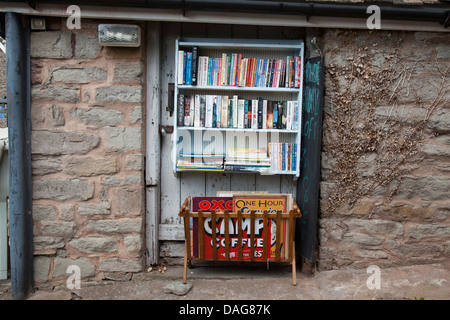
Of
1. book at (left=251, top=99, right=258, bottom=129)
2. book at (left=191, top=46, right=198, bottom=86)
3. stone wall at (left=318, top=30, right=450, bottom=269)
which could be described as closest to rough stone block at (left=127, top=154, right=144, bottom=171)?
book at (left=191, top=46, right=198, bottom=86)

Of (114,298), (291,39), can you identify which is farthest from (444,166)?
(114,298)

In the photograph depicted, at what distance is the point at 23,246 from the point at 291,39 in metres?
2.89

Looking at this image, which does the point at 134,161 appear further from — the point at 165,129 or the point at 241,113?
the point at 241,113

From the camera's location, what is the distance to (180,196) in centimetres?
321

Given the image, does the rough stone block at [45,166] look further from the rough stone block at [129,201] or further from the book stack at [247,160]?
the book stack at [247,160]

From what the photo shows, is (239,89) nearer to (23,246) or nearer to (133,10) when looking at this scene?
(133,10)

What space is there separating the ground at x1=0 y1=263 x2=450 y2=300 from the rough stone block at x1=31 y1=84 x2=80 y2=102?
1556mm

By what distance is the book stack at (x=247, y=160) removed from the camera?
292cm

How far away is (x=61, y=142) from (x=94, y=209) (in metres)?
0.61

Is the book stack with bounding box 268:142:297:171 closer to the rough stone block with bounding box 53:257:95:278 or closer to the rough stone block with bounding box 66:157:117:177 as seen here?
the rough stone block with bounding box 66:157:117:177

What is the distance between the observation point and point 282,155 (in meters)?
2.95

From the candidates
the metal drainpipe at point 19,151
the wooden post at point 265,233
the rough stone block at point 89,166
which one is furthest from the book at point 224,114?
the metal drainpipe at point 19,151

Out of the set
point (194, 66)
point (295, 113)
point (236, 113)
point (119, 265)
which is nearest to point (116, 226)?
point (119, 265)

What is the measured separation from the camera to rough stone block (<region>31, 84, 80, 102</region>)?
9.12 ft
